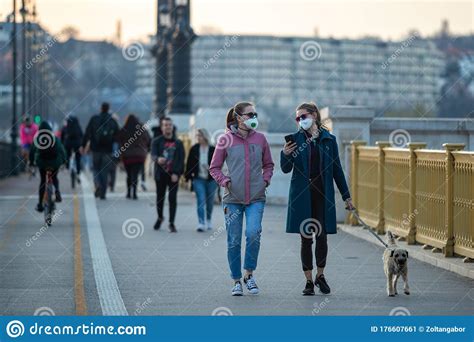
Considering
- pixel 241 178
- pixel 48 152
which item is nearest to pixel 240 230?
pixel 241 178

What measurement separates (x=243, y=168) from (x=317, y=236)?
918 mm

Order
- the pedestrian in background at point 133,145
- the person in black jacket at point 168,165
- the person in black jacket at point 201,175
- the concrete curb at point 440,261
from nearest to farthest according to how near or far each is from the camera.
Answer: the concrete curb at point 440,261, the person in black jacket at point 168,165, the person in black jacket at point 201,175, the pedestrian in background at point 133,145

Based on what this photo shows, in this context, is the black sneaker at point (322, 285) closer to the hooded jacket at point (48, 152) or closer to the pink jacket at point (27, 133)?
the hooded jacket at point (48, 152)

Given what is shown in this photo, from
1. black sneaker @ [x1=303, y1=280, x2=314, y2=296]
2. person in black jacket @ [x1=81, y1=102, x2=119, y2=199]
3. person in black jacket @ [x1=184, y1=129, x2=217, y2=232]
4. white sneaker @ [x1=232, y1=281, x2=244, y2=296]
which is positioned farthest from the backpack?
black sneaker @ [x1=303, y1=280, x2=314, y2=296]

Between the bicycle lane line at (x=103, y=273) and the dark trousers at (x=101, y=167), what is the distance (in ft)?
16.0

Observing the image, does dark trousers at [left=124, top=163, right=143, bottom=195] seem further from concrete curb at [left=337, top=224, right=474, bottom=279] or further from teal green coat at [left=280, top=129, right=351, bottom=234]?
teal green coat at [left=280, top=129, right=351, bottom=234]

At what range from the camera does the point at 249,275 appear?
561 inches

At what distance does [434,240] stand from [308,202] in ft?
15.4

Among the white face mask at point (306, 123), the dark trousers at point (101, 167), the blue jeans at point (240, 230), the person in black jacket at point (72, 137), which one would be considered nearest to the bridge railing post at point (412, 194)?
the blue jeans at point (240, 230)

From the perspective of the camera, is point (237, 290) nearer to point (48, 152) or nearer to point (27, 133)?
point (48, 152)

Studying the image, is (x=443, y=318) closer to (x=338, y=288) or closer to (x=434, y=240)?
(x=338, y=288)

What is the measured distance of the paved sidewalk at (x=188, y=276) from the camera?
Result: 42.7 feet

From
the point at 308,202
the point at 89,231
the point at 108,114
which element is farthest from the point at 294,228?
the point at 108,114

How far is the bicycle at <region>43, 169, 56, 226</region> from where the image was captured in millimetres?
23844
